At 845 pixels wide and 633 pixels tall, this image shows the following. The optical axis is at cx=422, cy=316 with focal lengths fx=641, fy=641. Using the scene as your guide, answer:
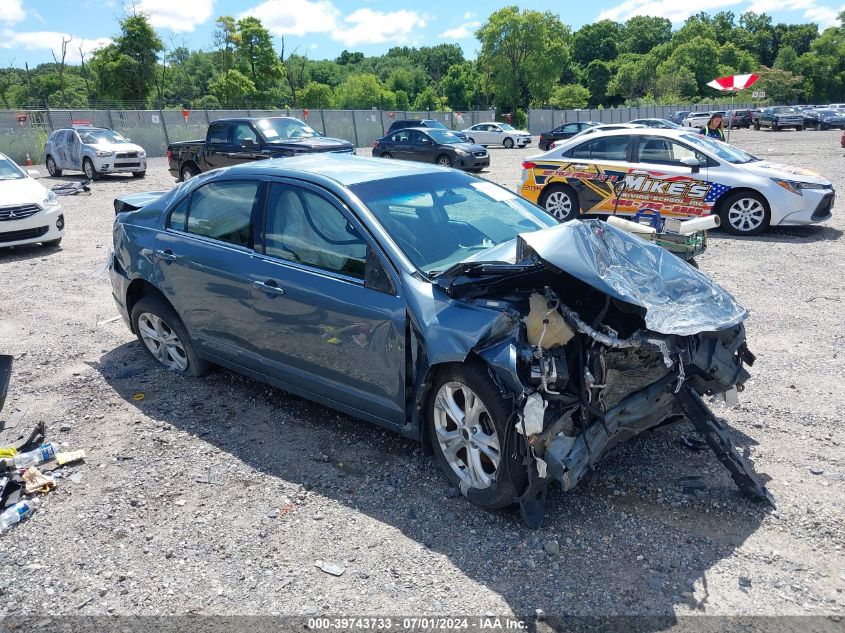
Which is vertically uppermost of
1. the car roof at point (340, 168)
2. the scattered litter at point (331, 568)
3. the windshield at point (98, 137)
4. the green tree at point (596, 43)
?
the green tree at point (596, 43)

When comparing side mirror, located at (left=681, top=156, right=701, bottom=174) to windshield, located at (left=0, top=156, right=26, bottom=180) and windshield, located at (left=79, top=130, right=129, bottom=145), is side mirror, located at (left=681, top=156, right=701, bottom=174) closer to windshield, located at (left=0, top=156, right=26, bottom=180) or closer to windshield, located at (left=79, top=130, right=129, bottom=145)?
windshield, located at (left=0, top=156, right=26, bottom=180)

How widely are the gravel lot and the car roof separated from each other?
1.66 meters

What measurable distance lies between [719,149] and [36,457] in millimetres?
10155

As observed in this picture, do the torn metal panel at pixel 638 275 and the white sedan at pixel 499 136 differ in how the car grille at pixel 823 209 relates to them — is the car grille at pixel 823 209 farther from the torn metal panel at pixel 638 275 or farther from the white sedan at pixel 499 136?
the white sedan at pixel 499 136

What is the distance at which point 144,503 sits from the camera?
3635 millimetres

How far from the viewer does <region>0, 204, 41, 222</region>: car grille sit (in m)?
9.78

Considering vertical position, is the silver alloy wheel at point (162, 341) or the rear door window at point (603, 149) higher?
the rear door window at point (603, 149)

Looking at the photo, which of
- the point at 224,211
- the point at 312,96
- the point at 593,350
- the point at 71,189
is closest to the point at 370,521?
the point at 593,350

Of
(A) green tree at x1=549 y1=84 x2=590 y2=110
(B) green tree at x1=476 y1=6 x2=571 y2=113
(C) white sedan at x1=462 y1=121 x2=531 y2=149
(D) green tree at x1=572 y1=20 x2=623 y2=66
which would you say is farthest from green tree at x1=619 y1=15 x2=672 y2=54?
(C) white sedan at x1=462 y1=121 x2=531 y2=149

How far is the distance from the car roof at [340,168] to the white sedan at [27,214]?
7064 millimetres

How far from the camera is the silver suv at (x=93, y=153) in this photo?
19.4 metres

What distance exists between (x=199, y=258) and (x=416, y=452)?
2098 mm

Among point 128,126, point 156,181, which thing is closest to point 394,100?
point 128,126

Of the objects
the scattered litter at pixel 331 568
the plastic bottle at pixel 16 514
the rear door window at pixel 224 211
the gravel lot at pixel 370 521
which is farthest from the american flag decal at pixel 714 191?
the plastic bottle at pixel 16 514
